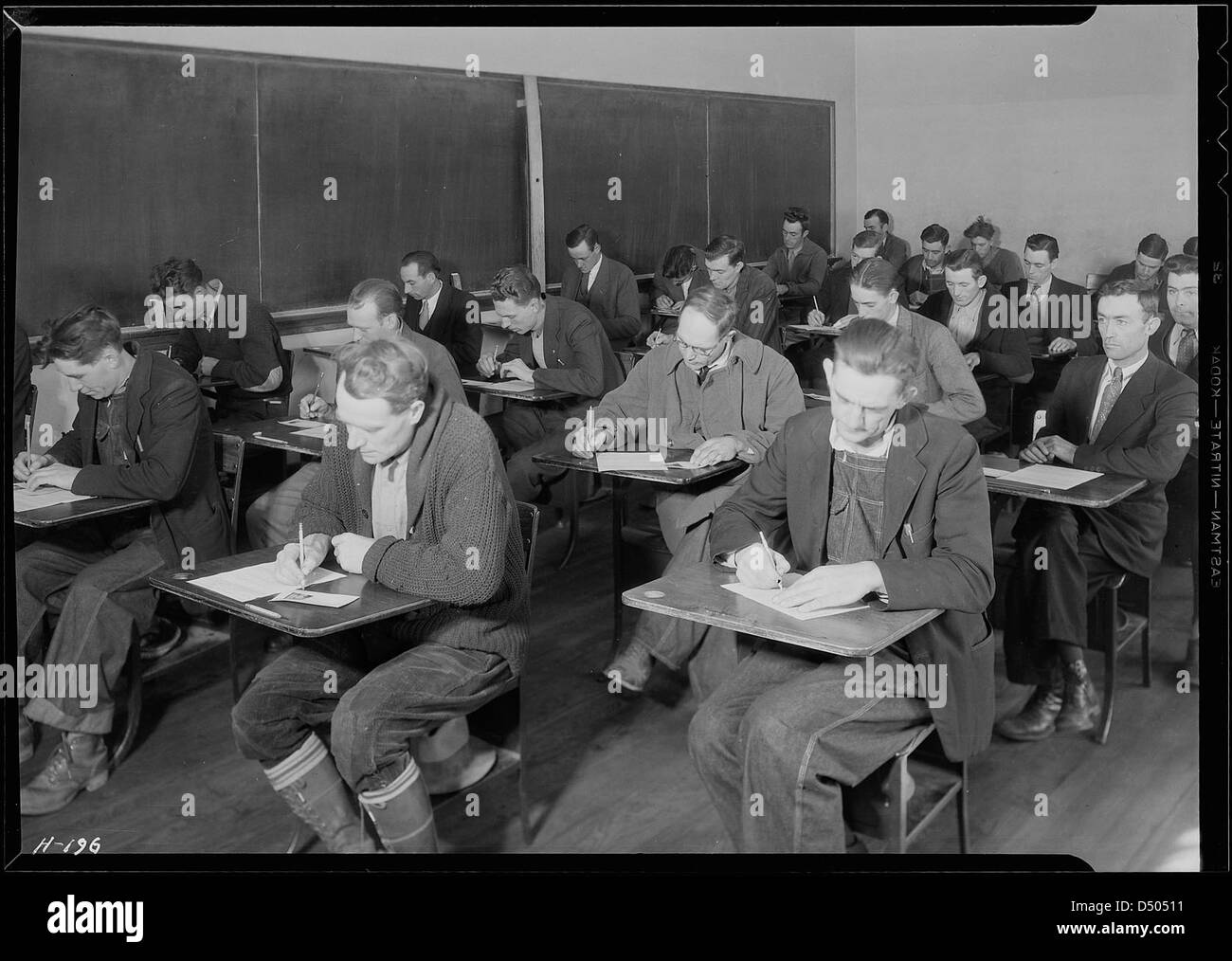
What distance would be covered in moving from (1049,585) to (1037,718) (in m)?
0.40

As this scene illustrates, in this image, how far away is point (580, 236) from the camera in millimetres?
6070

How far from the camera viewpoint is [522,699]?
297cm

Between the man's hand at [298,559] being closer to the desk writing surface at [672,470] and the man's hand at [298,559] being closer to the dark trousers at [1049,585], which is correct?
the desk writing surface at [672,470]

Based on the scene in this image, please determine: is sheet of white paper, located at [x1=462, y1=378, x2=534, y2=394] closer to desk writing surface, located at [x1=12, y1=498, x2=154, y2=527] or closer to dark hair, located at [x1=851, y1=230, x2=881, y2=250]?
desk writing surface, located at [x1=12, y1=498, x2=154, y2=527]

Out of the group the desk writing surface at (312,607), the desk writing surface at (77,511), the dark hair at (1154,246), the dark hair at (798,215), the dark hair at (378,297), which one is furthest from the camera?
the dark hair at (798,215)

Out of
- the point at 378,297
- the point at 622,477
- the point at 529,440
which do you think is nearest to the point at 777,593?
the point at 622,477

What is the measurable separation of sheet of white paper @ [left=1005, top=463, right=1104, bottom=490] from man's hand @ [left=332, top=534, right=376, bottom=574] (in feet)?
6.37

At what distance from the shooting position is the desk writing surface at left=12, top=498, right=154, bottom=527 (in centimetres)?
326

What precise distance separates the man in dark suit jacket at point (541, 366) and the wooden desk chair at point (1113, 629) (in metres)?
2.23

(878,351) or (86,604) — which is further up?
(878,351)

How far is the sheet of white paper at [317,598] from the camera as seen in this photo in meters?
2.64

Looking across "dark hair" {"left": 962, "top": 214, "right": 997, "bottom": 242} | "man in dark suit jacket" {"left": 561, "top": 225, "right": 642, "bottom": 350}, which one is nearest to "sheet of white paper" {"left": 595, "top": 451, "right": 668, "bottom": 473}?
"man in dark suit jacket" {"left": 561, "top": 225, "right": 642, "bottom": 350}

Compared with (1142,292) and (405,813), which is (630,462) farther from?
(1142,292)

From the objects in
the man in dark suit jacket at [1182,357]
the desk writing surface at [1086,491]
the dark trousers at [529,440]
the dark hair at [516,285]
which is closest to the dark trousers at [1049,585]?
the desk writing surface at [1086,491]
